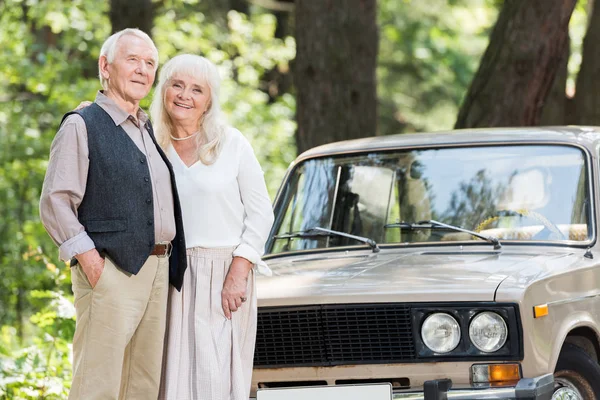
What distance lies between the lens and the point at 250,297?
5035 millimetres

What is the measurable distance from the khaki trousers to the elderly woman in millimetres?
218

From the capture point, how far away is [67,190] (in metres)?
4.45

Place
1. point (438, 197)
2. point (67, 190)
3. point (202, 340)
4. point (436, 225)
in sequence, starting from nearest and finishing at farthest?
point (67, 190)
point (202, 340)
point (436, 225)
point (438, 197)

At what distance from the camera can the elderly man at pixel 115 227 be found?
4473 mm

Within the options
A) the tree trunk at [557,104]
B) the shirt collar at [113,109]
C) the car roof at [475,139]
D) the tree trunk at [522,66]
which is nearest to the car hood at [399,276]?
the car roof at [475,139]

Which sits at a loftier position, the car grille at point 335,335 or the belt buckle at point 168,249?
the belt buckle at point 168,249

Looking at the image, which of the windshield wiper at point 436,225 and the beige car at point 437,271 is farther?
the windshield wiper at point 436,225

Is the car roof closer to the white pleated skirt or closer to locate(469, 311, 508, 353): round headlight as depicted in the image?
locate(469, 311, 508, 353): round headlight

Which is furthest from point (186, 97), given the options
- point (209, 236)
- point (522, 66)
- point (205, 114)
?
point (522, 66)

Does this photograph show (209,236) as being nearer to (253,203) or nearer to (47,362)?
(253,203)

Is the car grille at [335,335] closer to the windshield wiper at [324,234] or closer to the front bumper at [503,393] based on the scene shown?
the front bumper at [503,393]

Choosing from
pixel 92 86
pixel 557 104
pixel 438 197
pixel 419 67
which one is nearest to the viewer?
pixel 438 197

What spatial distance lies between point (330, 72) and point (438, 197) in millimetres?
3960

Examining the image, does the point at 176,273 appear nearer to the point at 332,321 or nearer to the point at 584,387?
A: the point at 332,321
